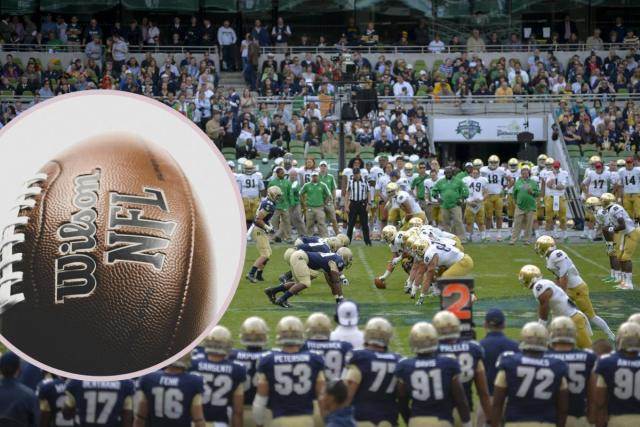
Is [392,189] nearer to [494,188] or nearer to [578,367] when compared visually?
[494,188]

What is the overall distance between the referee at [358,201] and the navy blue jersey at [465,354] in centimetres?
1296

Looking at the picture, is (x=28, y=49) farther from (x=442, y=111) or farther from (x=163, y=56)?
(x=442, y=111)

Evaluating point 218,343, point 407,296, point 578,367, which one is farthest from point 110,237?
point 407,296

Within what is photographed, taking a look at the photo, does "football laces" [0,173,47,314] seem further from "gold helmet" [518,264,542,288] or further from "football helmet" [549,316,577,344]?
"gold helmet" [518,264,542,288]

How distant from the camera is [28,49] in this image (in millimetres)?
29422

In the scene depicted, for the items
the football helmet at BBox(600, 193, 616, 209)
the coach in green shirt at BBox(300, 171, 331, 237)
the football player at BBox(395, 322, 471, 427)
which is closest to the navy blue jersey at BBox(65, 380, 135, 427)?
the football player at BBox(395, 322, 471, 427)

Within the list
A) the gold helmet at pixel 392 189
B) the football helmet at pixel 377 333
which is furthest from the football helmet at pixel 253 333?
the gold helmet at pixel 392 189

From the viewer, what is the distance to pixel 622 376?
779 centimetres

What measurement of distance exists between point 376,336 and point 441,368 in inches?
18.5

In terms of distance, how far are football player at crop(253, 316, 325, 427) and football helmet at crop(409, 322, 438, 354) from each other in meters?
0.61

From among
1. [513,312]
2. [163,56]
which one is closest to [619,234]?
[513,312]

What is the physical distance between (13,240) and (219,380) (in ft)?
7.71

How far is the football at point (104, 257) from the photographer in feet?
18.5

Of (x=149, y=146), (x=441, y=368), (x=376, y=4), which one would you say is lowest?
(x=441, y=368)
